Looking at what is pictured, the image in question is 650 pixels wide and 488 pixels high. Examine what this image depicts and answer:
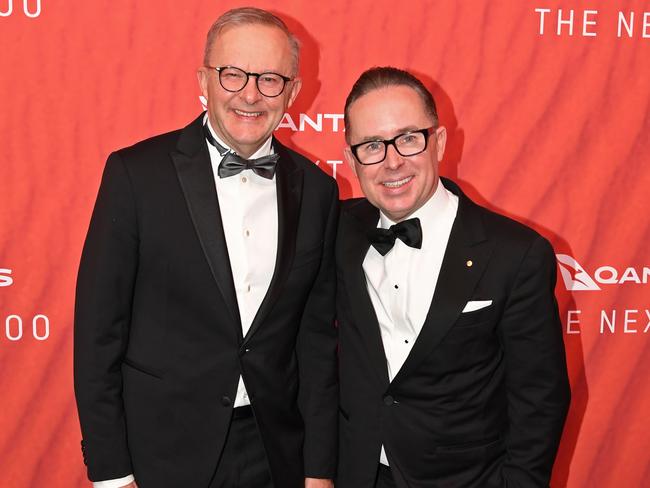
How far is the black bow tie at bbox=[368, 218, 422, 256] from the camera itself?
2023 mm

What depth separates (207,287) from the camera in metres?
1.95

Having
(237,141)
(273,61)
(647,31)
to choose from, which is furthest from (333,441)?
(647,31)

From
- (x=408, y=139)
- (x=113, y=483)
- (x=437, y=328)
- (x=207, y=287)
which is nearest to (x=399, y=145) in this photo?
(x=408, y=139)

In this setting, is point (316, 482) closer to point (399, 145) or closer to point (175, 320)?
point (175, 320)

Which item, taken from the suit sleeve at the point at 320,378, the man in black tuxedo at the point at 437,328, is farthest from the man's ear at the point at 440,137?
the suit sleeve at the point at 320,378

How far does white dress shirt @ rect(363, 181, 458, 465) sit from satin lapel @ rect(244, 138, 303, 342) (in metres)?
0.26

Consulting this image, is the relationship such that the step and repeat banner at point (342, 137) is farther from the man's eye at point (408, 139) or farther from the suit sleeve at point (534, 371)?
the suit sleeve at point (534, 371)

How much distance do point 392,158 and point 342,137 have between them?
0.84 meters

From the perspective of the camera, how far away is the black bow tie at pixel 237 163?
78.0 inches

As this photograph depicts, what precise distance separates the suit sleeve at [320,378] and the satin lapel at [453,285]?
0.98 feet

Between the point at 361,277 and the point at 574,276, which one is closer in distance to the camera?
the point at 361,277

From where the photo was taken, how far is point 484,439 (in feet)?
6.71

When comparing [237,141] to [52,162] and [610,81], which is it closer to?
[52,162]

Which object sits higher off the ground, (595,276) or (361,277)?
(361,277)
